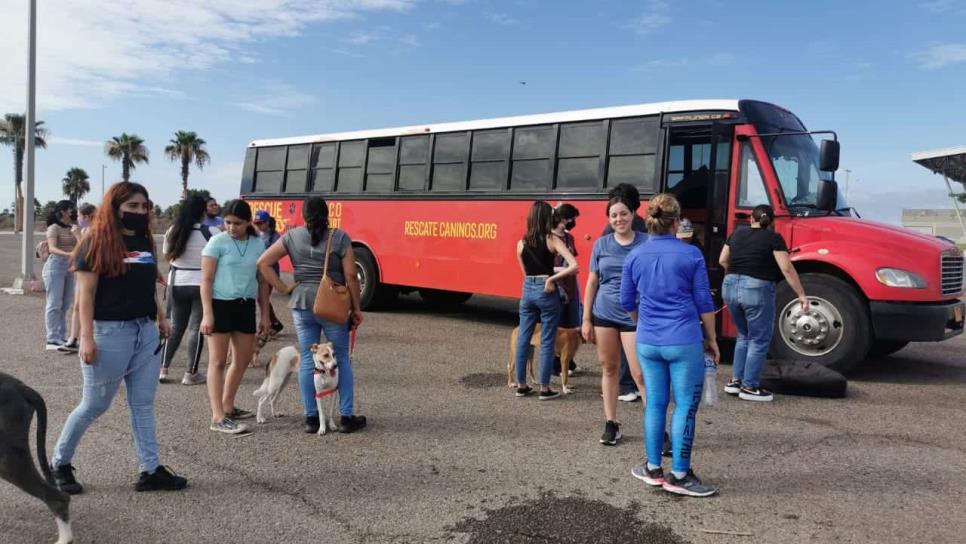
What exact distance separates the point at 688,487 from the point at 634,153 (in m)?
5.49

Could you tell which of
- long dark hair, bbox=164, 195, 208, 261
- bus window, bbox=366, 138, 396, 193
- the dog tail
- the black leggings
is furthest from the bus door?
the dog tail

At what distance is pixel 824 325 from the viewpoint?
755 cm

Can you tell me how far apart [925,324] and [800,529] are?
4.55m

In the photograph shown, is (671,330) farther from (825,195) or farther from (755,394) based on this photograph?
(825,195)

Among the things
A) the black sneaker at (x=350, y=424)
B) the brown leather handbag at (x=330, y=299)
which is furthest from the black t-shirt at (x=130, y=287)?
the black sneaker at (x=350, y=424)

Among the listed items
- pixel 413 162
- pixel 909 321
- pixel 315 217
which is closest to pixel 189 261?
pixel 315 217

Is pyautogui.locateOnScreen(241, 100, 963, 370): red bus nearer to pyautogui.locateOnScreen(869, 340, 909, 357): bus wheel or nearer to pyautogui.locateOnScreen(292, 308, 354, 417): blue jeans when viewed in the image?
pyautogui.locateOnScreen(869, 340, 909, 357): bus wheel

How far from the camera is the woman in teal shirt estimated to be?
5113 millimetres

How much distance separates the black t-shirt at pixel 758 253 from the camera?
6.40m

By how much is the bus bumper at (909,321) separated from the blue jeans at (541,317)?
11.5ft

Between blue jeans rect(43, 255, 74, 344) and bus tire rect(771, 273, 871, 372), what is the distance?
8.13 meters

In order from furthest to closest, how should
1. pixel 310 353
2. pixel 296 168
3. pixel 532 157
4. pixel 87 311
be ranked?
pixel 296 168 < pixel 532 157 < pixel 310 353 < pixel 87 311

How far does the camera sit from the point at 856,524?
12.4 feet

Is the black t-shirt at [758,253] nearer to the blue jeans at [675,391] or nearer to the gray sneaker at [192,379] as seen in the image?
the blue jeans at [675,391]
